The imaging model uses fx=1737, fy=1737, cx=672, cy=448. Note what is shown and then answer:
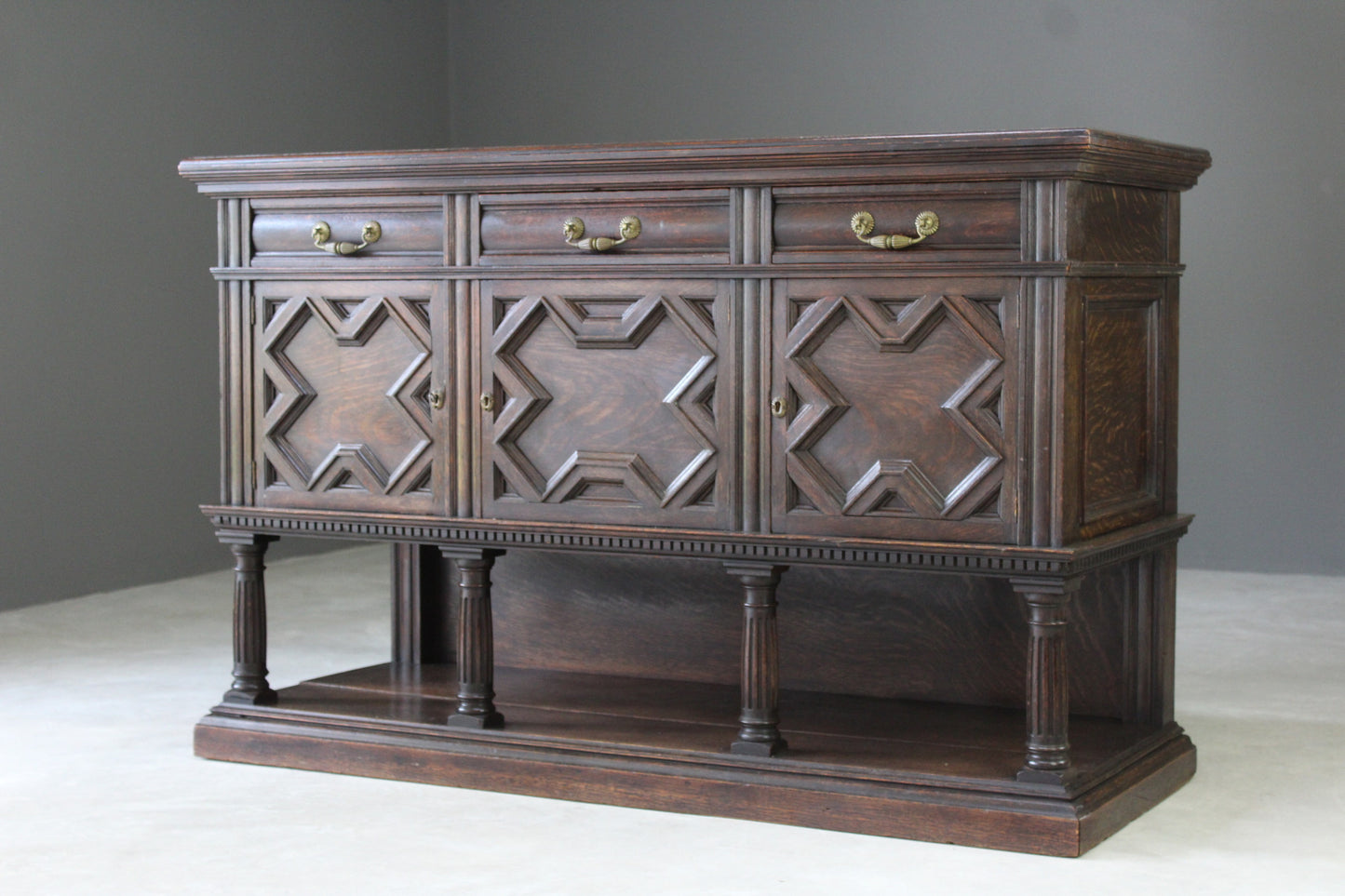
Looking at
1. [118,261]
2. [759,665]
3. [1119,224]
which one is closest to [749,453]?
[759,665]

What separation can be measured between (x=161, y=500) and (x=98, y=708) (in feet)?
8.05

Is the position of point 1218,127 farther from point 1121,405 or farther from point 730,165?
point 730,165

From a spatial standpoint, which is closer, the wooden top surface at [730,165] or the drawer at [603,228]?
the wooden top surface at [730,165]

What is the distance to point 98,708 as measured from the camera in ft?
A: 14.0

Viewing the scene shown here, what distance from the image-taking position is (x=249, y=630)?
3.77 metres

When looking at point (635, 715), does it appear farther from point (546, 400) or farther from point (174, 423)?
point (174, 423)

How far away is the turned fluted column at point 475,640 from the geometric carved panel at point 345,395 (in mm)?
155

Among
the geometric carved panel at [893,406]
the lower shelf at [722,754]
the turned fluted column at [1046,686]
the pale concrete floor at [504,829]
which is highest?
the geometric carved panel at [893,406]

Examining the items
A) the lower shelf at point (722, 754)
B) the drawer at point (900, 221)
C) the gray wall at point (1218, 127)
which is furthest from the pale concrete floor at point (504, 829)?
the gray wall at point (1218, 127)

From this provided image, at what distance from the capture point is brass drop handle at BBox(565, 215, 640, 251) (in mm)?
3324

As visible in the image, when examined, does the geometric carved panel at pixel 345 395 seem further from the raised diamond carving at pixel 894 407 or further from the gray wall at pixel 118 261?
the gray wall at pixel 118 261

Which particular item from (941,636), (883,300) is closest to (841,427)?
(883,300)

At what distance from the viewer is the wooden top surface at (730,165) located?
298cm

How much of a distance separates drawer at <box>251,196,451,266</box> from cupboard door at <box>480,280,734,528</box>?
7.1 inches
